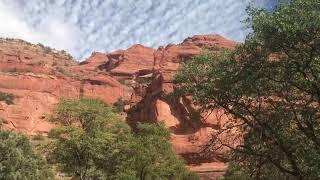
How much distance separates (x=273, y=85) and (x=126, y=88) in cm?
13292

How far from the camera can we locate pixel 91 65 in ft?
643

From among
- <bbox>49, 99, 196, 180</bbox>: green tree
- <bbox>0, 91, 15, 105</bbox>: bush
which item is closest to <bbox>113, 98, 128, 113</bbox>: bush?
<bbox>0, 91, 15, 105</bbox>: bush

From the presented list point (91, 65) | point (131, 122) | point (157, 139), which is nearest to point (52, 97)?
point (131, 122)

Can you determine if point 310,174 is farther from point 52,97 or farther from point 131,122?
point 52,97

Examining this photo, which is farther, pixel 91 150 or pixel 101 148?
pixel 101 148

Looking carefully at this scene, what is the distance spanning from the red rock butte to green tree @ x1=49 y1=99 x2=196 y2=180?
22463 millimetres

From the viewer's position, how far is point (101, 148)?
4797 cm

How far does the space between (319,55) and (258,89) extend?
3060mm

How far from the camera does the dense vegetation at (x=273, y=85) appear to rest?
18.5 metres

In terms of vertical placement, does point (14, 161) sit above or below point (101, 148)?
below

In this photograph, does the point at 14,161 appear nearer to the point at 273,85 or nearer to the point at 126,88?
the point at 273,85

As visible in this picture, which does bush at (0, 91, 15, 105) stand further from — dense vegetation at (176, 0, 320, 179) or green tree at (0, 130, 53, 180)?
dense vegetation at (176, 0, 320, 179)

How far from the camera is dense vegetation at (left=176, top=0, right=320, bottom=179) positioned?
1847cm

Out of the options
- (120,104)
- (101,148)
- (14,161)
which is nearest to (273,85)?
(101,148)
